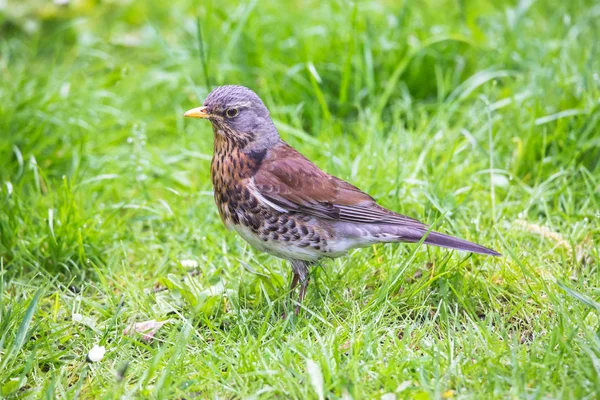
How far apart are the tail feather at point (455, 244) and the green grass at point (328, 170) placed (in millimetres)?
106

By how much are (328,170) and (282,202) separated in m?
1.12

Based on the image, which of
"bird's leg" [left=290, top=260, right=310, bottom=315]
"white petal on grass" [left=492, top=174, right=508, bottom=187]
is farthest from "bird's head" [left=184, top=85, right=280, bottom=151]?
"white petal on grass" [left=492, top=174, right=508, bottom=187]

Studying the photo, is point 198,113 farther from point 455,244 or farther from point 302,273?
point 455,244

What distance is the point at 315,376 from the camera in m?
3.08

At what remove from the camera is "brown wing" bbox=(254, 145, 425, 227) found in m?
3.82

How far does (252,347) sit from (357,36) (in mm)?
3036

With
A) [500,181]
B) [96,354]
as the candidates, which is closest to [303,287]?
[96,354]

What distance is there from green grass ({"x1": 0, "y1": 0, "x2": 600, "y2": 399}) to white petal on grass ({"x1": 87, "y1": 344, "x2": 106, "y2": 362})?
7 centimetres

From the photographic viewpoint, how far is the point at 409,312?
3738 millimetres

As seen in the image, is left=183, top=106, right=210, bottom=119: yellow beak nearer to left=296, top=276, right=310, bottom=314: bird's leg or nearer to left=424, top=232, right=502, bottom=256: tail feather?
left=296, top=276, right=310, bottom=314: bird's leg

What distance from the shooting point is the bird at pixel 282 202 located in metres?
3.79

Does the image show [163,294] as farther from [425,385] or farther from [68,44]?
[68,44]

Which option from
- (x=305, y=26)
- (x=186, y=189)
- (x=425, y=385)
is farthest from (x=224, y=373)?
(x=305, y=26)

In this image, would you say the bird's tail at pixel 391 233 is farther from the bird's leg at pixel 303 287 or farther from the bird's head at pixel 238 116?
the bird's head at pixel 238 116
